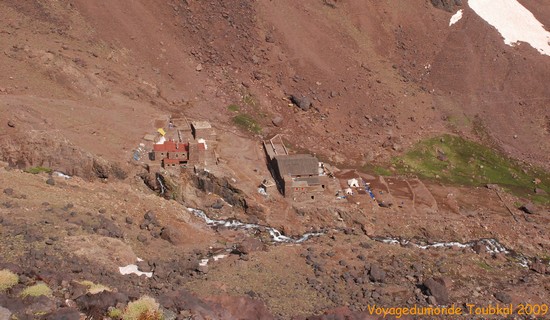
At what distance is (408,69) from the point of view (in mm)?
54812

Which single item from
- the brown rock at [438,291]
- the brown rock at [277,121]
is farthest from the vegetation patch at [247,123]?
the brown rock at [438,291]

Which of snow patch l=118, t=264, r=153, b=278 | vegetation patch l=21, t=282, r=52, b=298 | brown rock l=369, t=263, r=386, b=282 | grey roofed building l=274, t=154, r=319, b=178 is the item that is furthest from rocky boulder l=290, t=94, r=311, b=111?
vegetation patch l=21, t=282, r=52, b=298

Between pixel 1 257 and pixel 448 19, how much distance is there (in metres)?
53.2

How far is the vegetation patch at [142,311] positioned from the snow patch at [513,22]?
5233 cm

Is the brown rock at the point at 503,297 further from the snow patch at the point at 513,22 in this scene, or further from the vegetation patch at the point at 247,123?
the snow patch at the point at 513,22

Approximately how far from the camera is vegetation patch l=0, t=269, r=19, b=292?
1808cm

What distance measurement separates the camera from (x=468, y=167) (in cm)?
4581

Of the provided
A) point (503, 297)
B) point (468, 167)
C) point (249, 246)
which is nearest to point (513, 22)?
point (468, 167)

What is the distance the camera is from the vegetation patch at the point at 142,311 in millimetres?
17141

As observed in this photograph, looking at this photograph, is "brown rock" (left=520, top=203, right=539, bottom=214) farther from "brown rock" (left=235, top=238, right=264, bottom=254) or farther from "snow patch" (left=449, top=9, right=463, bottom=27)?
"snow patch" (left=449, top=9, right=463, bottom=27)

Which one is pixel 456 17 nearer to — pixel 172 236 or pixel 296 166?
pixel 296 166

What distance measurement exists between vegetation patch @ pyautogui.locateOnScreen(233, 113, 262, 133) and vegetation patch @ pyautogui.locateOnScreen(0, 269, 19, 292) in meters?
28.4

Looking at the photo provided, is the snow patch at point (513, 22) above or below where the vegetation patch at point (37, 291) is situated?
above

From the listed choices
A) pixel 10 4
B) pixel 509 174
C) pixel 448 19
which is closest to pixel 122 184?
pixel 10 4
